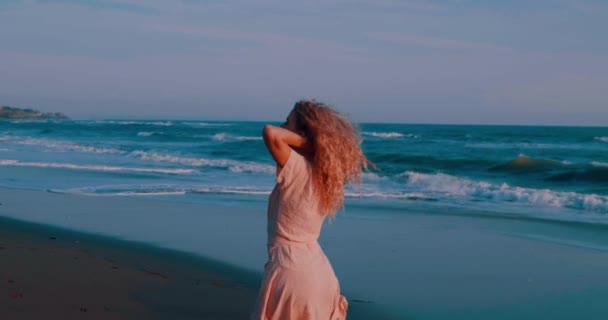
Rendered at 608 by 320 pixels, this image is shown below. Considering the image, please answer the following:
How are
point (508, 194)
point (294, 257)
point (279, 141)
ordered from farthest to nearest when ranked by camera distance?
1. point (508, 194)
2. point (294, 257)
3. point (279, 141)

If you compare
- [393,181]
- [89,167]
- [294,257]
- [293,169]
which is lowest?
[89,167]

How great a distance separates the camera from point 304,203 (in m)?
2.98

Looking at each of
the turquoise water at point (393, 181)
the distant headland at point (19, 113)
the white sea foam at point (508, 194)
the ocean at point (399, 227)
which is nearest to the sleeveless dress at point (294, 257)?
the ocean at point (399, 227)

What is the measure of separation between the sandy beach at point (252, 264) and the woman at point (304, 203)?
2.73m

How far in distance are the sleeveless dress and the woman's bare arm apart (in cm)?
7

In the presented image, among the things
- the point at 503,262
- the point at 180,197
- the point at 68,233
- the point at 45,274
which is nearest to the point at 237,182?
the point at 180,197

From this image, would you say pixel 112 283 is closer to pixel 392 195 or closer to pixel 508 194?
pixel 392 195

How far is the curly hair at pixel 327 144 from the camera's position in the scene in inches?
117

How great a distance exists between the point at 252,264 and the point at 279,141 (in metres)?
5.09

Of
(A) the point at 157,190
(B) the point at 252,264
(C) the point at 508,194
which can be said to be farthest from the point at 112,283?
(C) the point at 508,194

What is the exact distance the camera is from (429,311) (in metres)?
6.23

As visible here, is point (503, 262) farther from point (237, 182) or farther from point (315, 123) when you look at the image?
point (237, 182)

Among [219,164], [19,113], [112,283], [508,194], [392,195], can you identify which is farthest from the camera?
[19,113]

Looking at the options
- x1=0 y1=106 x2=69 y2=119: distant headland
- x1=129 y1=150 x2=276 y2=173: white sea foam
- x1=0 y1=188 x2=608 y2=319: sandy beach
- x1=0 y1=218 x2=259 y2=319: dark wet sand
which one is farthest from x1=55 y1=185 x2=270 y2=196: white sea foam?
x1=0 y1=106 x2=69 y2=119: distant headland
